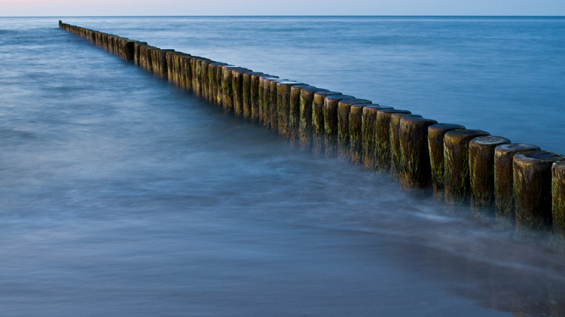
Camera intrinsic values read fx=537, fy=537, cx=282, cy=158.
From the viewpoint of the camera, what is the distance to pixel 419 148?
12.1ft

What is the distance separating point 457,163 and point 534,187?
582 millimetres

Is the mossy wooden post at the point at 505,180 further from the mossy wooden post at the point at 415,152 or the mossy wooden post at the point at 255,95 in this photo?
the mossy wooden post at the point at 255,95

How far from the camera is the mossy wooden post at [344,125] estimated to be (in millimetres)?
4402

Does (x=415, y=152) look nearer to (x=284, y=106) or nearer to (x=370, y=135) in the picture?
(x=370, y=135)

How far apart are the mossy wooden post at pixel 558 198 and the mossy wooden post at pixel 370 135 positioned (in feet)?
5.02

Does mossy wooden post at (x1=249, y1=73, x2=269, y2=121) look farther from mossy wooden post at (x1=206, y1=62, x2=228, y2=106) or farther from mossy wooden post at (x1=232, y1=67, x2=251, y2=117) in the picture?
mossy wooden post at (x1=206, y1=62, x2=228, y2=106)

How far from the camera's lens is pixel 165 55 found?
34.8 ft

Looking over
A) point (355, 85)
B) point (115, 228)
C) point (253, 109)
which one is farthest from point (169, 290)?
point (355, 85)

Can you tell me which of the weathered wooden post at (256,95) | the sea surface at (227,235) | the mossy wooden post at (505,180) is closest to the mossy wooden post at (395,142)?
the sea surface at (227,235)

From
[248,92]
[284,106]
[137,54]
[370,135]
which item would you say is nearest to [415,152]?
[370,135]

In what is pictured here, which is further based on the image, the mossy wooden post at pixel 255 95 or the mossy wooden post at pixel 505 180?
the mossy wooden post at pixel 255 95

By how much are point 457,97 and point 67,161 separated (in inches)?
288

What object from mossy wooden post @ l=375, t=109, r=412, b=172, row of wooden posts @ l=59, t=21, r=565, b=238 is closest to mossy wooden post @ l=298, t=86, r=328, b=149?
row of wooden posts @ l=59, t=21, r=565, b=238

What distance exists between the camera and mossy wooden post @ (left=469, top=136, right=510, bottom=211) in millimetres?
3125
